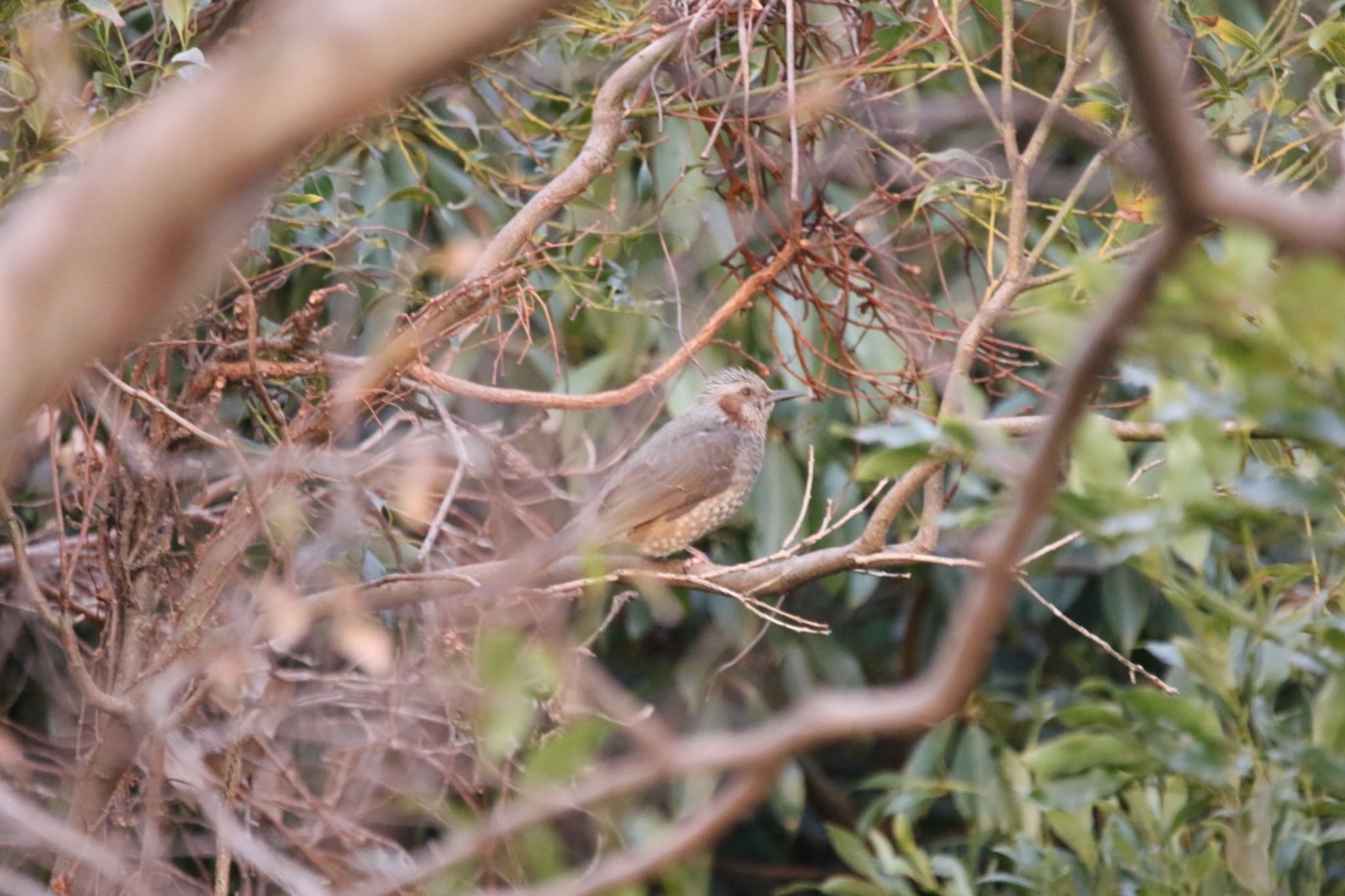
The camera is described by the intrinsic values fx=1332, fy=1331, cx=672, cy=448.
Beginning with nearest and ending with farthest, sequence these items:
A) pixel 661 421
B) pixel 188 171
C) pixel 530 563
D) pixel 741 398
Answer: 1. pixel 188 171
2. pixel 530 563
3. pixel 741 398
4. pixel 661 421

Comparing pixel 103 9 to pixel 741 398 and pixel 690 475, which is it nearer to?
pixel 690 475

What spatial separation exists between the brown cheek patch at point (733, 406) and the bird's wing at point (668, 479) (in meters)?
0.10

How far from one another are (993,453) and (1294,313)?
1.67 ft

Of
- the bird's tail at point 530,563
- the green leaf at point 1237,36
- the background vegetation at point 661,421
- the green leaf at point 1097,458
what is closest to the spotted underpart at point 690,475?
the background vegetation at point 661,421

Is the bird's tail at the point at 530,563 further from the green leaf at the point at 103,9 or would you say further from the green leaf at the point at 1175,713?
the green leaf at the point at 103,9

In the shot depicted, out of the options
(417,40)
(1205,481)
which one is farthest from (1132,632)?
(417,40)

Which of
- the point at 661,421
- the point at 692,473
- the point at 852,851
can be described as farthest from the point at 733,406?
the point at 852,851

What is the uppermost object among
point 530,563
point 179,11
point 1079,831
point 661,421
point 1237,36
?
point 179,11

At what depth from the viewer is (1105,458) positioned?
199cm

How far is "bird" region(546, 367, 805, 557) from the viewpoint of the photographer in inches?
215

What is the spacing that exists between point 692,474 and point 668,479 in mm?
101

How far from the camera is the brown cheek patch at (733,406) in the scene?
19.2 ft

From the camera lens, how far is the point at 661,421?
6562 millimetres

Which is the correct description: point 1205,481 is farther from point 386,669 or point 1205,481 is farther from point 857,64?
point 386,669
